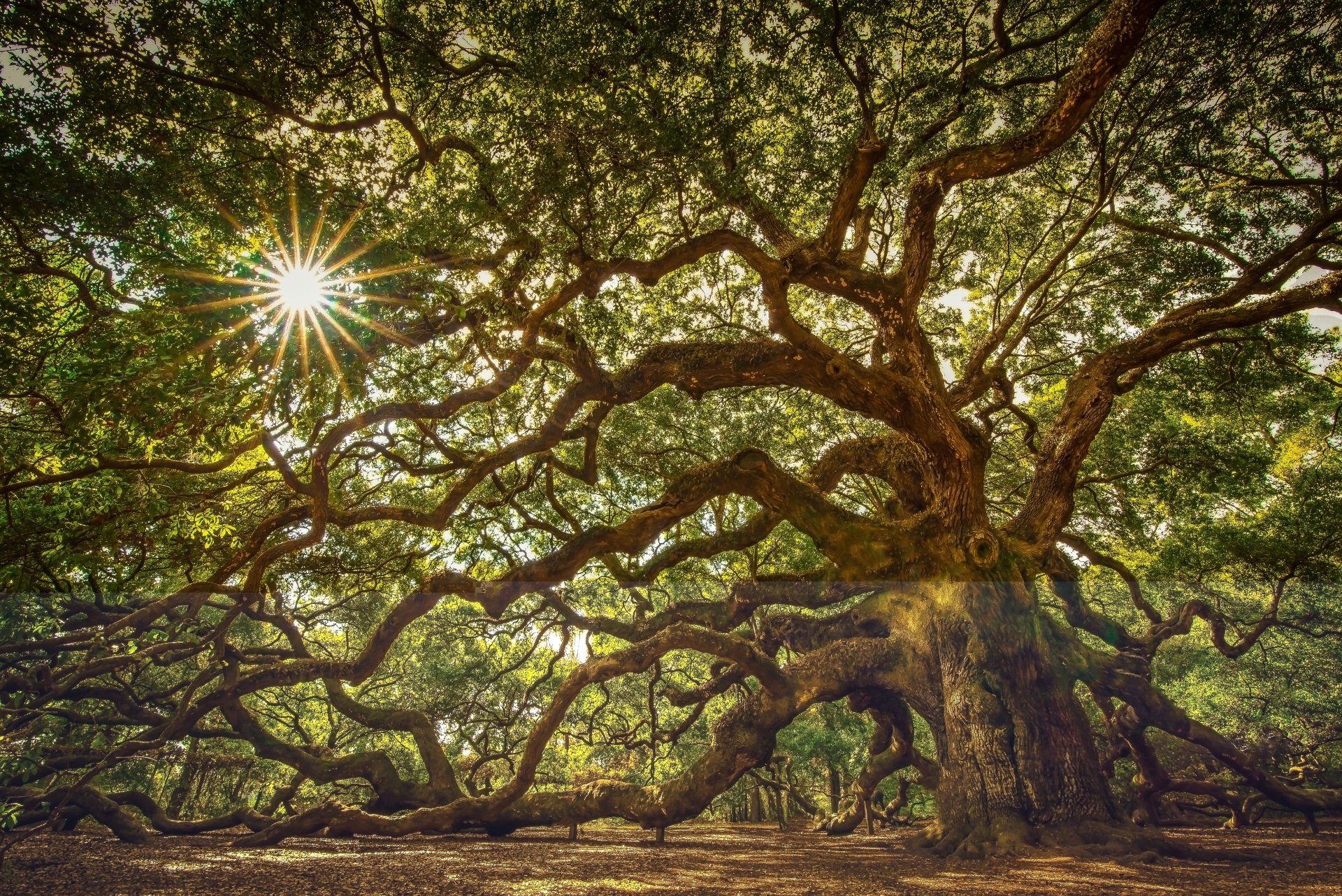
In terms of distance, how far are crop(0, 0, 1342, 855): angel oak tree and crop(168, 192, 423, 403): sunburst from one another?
0.12 feet

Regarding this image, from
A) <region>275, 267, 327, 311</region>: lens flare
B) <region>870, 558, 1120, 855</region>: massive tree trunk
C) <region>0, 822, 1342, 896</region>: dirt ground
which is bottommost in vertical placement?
<region>0, 822, 1342, 896</region>: dirt ground

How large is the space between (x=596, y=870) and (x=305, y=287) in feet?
19.1

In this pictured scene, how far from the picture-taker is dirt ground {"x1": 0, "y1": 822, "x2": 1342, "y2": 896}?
4.83m

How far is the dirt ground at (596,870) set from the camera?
483cm

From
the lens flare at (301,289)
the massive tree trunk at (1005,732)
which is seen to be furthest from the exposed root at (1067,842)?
the lens flare at (301,289)

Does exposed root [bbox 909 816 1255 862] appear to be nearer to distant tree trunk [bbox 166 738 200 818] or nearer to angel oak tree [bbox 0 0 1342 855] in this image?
angel oak tree [bbox 0 0 1342 855]

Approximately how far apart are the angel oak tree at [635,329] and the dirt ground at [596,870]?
703 millimetres

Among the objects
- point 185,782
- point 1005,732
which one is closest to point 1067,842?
point 1005,732

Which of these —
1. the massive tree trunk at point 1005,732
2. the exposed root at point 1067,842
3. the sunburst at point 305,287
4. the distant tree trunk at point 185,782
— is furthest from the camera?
the distant tree trunk at point 185,782

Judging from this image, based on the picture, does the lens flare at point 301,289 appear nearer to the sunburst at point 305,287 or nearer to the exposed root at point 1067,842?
the sunburst at point 305,287

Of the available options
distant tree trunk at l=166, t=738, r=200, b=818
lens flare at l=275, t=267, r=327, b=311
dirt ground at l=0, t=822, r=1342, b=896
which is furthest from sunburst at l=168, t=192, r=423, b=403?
distant tree trunk at l=166, t=738, r=200, b=818

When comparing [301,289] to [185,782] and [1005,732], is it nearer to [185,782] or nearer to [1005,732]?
[1005,732]

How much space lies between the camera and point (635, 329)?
971 cm

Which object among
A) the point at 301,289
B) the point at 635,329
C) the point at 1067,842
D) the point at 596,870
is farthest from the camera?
the point at 635,329
